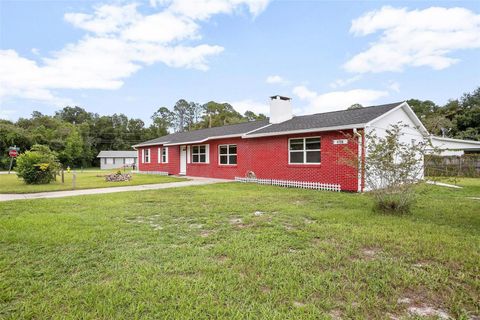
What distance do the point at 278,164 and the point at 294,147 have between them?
1.16 metres

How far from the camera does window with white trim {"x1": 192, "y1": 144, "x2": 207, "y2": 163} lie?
722 inches

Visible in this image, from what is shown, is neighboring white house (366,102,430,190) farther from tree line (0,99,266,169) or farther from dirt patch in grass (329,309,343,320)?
tree line (0,99,266,169)

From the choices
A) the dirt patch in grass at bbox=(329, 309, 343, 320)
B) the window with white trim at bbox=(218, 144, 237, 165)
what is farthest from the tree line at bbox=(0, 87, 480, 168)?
the dirt patch in grass at bbox=(329, 309, 343, 320)

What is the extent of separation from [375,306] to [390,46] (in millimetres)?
17488

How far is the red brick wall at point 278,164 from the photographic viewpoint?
11141 mm

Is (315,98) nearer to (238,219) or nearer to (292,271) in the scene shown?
(238,219)

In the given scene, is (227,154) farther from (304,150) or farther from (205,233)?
(205,233)

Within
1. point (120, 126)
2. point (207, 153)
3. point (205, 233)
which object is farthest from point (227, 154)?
point (120, 126)

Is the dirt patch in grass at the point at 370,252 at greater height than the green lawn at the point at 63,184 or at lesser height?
lesser

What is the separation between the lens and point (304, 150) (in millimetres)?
12523

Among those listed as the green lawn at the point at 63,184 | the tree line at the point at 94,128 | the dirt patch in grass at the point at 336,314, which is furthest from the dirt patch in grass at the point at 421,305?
the tree line at the point at 94,128

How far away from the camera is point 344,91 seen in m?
29.1

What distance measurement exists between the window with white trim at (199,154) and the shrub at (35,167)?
7980 millimetres

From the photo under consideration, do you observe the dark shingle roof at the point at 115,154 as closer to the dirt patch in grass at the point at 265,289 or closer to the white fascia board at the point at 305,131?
the white fascia board at the point at 305,131
